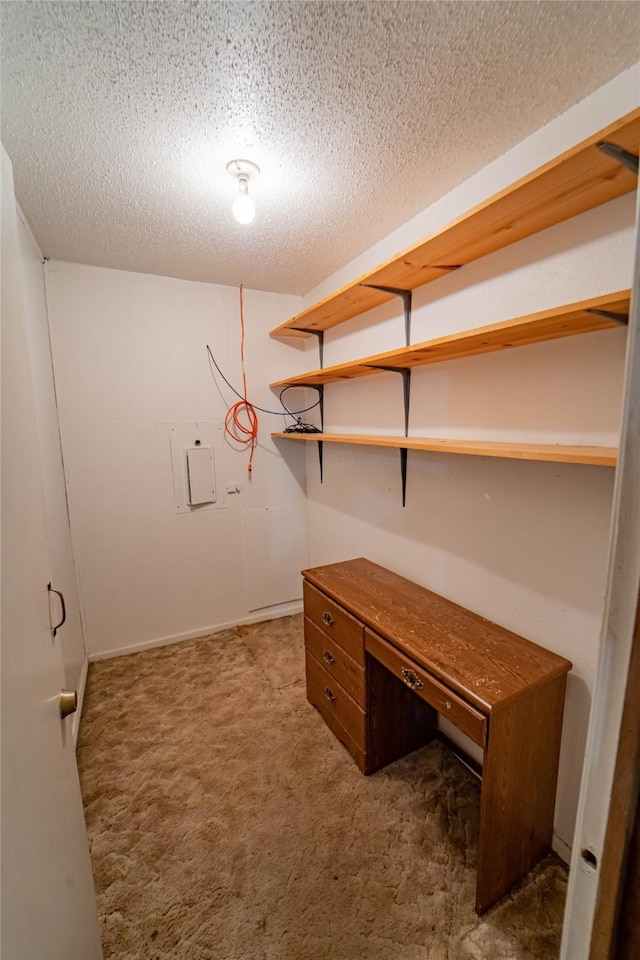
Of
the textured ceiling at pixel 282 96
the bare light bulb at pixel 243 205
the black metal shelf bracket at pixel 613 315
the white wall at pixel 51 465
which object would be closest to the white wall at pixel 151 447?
the white wall at pixel 51 465

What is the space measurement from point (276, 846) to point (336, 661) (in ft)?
2.29

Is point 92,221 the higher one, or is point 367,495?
point 92,221

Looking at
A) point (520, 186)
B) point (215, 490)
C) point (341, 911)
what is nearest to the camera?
point (520, 186)

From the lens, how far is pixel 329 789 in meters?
1.67

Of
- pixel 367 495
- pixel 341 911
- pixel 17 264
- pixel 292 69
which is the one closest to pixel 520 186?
pixel 292 69

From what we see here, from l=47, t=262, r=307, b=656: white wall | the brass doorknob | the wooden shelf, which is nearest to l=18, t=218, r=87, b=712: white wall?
l=47, t=262, r=307, b=656: white wall

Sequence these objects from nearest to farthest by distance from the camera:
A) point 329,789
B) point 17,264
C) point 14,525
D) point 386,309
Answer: point 14,525, point 17,264, point 329,789, point 386,309

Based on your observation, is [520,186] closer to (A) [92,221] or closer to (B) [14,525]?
(B) [14,525]

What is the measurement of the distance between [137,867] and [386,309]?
8.77ft

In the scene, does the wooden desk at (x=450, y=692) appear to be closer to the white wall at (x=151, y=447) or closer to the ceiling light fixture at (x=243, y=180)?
the white wall at (x=151, y=447)

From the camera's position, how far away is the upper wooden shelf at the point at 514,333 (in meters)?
0.99

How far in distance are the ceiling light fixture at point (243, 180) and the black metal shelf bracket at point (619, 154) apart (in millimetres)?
1175

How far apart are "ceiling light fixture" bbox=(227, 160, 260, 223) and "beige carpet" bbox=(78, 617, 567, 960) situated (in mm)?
2422

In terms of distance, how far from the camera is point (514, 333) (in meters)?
1.23
